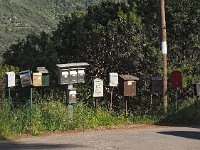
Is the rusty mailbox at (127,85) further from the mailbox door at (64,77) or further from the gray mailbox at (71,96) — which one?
the mailbox door at (64,77)

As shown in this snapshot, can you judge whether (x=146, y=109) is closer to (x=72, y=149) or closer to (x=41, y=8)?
(x=72, y=149)

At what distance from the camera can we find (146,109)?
15.7 meters

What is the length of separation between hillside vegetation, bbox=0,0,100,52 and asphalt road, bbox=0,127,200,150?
39334 mm

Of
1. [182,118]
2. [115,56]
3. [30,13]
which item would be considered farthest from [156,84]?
[30,13]

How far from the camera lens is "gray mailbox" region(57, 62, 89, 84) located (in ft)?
43.6

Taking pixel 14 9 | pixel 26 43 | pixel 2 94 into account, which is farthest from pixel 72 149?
pixel 14 9

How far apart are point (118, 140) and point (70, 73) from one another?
2.74m

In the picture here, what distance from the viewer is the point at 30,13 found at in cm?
6525

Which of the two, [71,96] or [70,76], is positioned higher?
[70,76]

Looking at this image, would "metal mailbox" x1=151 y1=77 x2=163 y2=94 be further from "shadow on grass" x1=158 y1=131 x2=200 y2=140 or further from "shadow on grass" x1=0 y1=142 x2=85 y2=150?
"shadow on grass" x1=0 y1=142 x2=85 y2=150

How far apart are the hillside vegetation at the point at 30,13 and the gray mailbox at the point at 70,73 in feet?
125

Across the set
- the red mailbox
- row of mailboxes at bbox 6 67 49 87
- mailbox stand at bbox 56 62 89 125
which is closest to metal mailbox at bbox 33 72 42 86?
row of mailboxes at bbox 6 67 49 87

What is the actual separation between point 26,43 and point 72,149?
11.9m

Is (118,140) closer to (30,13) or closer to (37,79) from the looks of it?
(37,79)
